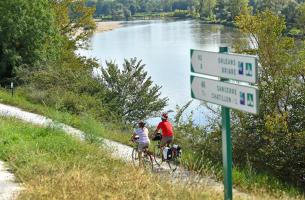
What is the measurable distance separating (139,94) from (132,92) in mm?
421

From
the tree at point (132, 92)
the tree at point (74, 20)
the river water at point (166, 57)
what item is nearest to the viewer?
the tree at point (132, 92)

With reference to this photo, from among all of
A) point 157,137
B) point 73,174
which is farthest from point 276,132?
point 73,174

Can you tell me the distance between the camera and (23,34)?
32219 millimetres

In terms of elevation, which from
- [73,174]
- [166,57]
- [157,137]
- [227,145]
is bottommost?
[166,57]

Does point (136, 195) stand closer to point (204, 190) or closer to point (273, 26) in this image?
point (204, 190)

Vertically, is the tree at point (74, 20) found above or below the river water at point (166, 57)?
above

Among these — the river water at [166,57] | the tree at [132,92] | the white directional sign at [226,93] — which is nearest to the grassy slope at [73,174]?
the white directional sign at [226,93]

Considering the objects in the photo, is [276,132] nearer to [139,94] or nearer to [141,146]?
[141,146]

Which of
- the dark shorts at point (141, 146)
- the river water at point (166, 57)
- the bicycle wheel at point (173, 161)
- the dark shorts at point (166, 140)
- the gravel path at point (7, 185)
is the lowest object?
the river water at point (166, 57)

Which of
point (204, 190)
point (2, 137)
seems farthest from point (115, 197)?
point (2, 137)

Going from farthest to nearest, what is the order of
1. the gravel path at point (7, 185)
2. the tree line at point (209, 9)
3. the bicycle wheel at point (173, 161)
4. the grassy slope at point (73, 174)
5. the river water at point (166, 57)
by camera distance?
the tree line at point (209, 9) → the river water at point (166, 57) → the bicycle wheel at point (173, 161) → the gravel path at point (7, 185) → the grassy slope at point (73, 174)

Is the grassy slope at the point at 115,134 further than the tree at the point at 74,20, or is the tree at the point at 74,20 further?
the tree at the point at 74,20

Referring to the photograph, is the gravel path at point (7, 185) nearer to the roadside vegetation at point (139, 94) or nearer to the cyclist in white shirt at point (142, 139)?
the roadside vegetation at point (139, 94)

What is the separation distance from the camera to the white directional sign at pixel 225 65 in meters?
4.88
